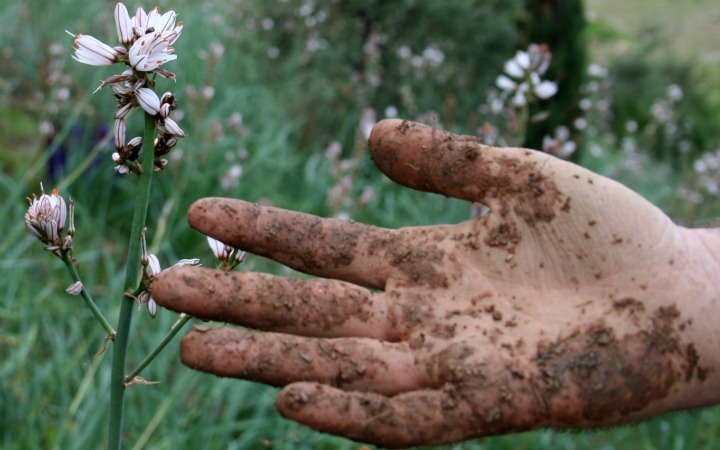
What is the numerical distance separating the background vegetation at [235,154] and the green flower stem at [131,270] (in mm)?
760

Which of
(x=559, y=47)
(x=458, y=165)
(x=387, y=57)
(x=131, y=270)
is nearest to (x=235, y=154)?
(x=387, y=57)

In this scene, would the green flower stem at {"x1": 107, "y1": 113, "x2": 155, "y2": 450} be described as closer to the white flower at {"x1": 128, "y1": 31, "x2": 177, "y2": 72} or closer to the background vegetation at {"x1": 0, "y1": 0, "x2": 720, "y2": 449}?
the white flower at {"x1": 128, "y1": 31, "x2": 177, "y2": 72}

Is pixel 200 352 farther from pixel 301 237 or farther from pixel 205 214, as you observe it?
pixel 301 237

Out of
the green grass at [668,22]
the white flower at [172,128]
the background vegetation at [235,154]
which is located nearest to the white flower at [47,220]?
the white flower at [172,128]

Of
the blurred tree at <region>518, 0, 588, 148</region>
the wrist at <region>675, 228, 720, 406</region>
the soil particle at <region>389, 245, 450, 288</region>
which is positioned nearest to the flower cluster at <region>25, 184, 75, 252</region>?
the soil particle at <region>389, 245, 450, 288</region>

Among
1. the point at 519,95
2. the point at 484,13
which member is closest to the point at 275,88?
the point at 484,13

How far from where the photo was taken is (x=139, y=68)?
1203 mm

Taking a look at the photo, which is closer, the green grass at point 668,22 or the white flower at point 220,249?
the white flower at point 220,249

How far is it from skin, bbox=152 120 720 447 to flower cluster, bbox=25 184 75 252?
0.20 meters

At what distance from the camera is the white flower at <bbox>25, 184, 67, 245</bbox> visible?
127 centimetres

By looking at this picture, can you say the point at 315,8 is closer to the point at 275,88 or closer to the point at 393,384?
the point at 275,88

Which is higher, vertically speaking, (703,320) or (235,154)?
(235,154)

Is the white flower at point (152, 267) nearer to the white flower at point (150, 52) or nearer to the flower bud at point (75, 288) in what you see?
the flower bud at point (75, 288)

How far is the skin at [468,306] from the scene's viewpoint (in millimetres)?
1418
